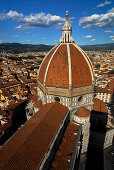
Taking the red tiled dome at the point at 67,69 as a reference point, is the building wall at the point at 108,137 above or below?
below

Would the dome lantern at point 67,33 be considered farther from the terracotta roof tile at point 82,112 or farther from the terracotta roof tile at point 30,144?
the terracotta roof tile at point 30,144

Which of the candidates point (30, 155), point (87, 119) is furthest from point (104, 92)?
point (30, 155)

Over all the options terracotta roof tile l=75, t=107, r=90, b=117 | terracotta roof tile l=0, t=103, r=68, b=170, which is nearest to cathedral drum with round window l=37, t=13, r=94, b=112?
terracotta roof tile l=75, t=107, r=90, b=117

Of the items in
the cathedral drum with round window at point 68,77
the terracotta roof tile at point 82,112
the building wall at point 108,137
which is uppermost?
the cathedral drum with round window at point 68,77

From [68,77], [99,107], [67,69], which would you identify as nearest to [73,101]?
[68,77]

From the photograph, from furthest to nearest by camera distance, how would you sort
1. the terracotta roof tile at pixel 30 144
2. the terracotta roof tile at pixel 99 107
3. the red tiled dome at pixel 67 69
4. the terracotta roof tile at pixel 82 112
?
the terracotta roof tile at pixel 99 107 < the terracotta roof tile at pixel 82 112 < the red tiled dome at pixel 67 69 < the terracotta roof tile at pixel 30 144

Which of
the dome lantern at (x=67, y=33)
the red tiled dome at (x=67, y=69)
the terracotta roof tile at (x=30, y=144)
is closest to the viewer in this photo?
the terracotta roof tile at (x=30, y=144)

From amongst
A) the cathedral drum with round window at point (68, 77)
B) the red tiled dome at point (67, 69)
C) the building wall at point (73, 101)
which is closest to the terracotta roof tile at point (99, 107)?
the building wall at point (73, 101)

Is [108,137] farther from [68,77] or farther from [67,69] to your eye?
[67,69]

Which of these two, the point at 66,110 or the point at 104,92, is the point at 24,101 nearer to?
the point at 66,110
